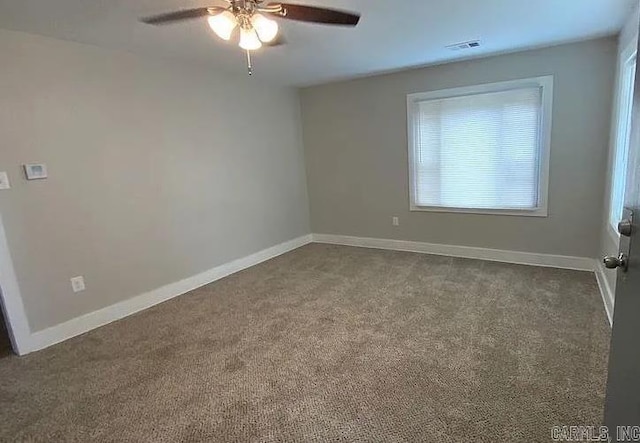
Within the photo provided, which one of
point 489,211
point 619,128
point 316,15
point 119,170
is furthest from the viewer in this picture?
point 489,211

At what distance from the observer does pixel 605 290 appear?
117 inches

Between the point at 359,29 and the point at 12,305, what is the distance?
3.29m

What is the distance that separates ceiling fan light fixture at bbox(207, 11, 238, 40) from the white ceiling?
1.06ft

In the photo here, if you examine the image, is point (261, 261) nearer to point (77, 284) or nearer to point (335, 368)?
point (77, 284)

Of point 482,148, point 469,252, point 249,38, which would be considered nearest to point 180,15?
point 249,38

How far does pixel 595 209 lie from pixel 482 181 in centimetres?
108

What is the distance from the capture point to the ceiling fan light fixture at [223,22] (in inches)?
75.8

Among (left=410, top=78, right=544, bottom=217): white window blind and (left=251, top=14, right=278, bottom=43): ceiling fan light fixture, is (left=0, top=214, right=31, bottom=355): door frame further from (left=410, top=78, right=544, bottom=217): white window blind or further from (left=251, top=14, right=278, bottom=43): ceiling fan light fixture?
(left=410, top=78, right=544, bottom=217): white window blind

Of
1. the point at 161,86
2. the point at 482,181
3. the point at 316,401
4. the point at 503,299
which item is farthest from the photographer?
the point at 482,181

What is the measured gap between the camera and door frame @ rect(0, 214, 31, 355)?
257 centimetres

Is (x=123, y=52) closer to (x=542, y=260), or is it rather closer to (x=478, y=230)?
(x=478, y=230)

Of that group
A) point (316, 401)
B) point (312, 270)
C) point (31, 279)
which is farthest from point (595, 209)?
point (31, 279)

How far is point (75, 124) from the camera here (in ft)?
9.47

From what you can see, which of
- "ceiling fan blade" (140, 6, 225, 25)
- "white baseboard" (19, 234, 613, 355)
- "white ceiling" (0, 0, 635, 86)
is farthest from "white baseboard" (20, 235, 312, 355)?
"ceiling fan blade" (140, 6, 225, 25)
